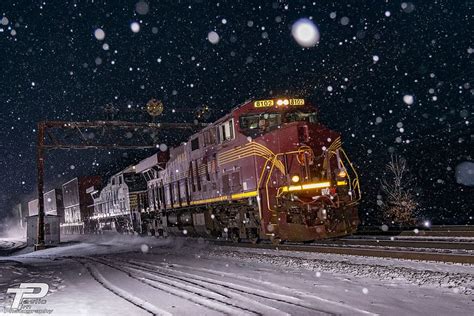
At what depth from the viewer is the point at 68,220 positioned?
50.3 m

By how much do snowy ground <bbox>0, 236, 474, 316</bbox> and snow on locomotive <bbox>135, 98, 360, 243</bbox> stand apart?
4.21 ft

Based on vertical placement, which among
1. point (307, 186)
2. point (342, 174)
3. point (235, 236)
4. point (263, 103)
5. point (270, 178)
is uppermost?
point (263, 103)

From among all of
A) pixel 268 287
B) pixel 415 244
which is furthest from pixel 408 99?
pixel 268 287

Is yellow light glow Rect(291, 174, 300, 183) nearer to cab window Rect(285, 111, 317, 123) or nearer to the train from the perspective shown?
the train

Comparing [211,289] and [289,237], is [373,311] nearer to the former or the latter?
[211,289]

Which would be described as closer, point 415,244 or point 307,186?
point 415,244

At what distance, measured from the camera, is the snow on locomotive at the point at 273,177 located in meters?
12.2

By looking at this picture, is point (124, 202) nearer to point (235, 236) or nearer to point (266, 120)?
point (235, 236)

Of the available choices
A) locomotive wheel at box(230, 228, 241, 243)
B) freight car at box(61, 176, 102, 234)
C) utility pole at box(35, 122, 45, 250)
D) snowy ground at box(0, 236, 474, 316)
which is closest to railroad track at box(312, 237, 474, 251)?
snowy ground at box(0, 236, 474, 316)

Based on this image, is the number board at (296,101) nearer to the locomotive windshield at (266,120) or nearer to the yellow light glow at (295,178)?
the locomotive windshield at (266,120)

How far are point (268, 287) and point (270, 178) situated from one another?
5.49 metres

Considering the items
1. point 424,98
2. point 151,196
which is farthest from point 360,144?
point 151,196

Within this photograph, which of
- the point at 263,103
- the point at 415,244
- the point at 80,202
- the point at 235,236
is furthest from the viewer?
the point at 80,202

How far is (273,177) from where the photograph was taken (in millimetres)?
13062
